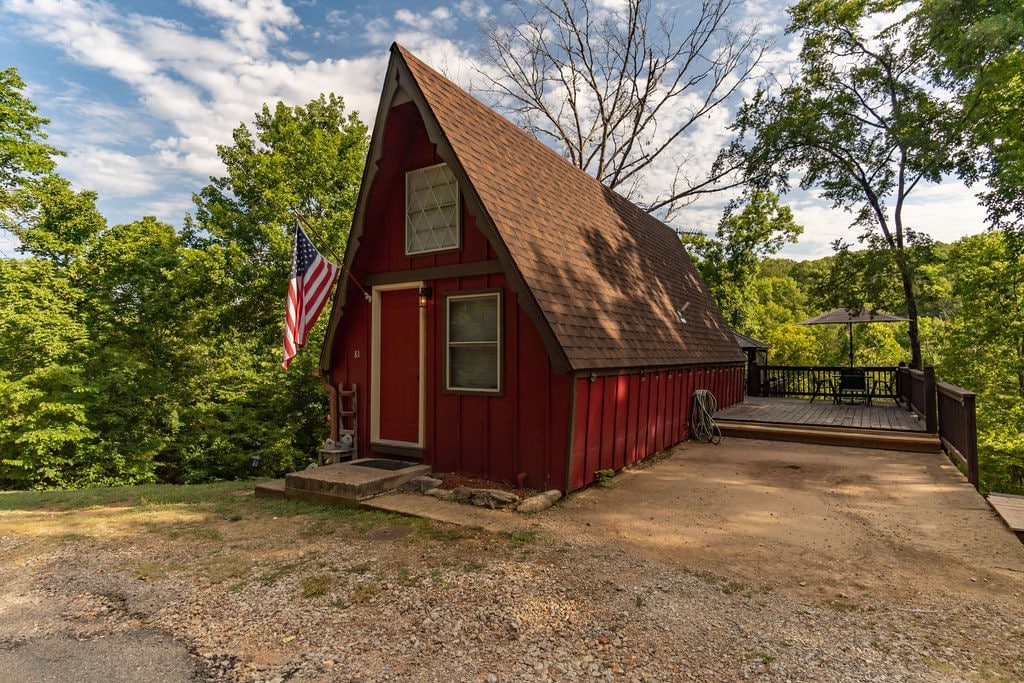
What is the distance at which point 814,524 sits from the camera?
15.3 feet

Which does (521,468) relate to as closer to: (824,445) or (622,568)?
(622,568)

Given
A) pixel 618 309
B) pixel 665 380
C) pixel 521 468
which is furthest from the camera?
pixel 665 380

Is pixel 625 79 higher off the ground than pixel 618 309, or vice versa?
pixel 625 79

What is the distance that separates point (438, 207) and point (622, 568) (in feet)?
16.8

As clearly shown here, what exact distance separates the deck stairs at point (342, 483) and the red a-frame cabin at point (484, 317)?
611mm

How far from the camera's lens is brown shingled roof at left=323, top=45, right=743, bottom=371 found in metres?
5.74

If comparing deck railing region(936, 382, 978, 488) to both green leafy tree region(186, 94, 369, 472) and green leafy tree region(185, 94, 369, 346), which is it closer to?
green leafy tree region(186, 94, 369, 472)

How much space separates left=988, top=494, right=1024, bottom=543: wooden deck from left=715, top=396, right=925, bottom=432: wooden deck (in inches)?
141

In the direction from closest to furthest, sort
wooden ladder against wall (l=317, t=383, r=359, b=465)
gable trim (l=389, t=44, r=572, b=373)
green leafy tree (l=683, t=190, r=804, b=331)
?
gable trim (l=389, t=44, r=572, b=373)
wooden ladder against wall (l=317, t=383, r=359, b=465)
green leafy tree (l=683, t=190, r=804, b=331)

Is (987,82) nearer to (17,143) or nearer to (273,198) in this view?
(273,198)

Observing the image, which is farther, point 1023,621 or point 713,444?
point 713,444

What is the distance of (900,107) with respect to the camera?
15945 millimetres

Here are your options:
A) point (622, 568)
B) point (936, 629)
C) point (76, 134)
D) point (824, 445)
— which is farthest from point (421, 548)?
point (76, 134)

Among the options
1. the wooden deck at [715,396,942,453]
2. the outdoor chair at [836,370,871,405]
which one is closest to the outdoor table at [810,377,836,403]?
the outdoor chair at [836,370,871,405]
